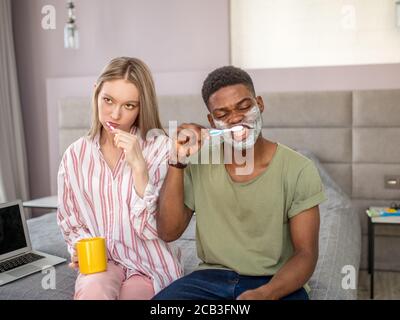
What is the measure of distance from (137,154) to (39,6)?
237 centimetres

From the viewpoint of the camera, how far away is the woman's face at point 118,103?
105 cm

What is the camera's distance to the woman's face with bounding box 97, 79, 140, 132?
105 centimetres

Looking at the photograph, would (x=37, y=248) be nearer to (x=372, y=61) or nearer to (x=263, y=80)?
(x=263, y=80)

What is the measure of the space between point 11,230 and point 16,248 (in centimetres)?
6

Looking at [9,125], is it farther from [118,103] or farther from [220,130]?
[220,130]

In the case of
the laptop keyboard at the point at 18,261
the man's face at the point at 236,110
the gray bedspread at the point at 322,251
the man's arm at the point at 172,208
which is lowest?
the gray bedspread at the point at 322,251

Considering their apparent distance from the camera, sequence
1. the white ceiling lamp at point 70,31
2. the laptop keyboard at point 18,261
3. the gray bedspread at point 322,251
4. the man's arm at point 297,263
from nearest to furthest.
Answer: the man's arm at point 297,263, the gray bedspread at point 322,251, the laptop keyboard at point 18,261, the white ceiling lamp at point 70,31

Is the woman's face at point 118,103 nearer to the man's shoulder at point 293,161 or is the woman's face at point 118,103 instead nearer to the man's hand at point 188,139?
the man's hand at point 188,139

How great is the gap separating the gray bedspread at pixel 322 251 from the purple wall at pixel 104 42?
94 cm

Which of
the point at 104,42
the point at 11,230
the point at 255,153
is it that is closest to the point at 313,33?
the point at 104,42

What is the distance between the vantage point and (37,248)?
1.70 meters

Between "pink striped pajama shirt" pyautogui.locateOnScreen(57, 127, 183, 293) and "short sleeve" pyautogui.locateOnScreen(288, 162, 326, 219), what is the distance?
34 cm

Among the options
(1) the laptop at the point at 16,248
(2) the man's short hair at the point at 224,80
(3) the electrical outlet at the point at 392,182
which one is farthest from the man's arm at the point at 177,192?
(3) the electrical outlet at the point at 392,182
